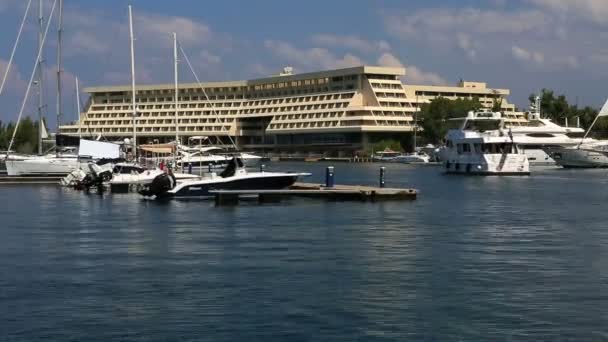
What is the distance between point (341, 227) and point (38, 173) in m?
42.0

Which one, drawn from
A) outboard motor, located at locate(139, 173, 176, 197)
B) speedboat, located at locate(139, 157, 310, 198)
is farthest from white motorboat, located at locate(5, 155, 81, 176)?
speedboat, located at locate(139, 157, 310, 198)

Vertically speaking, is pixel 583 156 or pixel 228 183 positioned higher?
pixel 583 156

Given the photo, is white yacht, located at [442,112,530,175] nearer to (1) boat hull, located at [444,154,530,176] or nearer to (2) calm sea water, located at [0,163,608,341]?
(1) boat hull, located at [444,154,530,176]

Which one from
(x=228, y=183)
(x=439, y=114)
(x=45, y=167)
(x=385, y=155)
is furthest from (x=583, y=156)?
(x=228, y=183)

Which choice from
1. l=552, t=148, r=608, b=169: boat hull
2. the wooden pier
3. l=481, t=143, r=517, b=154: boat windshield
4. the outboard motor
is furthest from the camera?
l=552, t=148, r=608, b=169: boat hull

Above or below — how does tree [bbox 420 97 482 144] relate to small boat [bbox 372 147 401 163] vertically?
above

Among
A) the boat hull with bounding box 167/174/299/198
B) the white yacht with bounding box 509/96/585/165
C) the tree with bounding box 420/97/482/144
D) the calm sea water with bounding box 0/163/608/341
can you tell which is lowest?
the calm sea water with bounding box 0/163/608/341

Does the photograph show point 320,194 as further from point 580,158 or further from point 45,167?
point 580,158

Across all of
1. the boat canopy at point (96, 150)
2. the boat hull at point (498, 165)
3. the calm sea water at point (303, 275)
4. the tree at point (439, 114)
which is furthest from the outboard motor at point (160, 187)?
the tree at point (439, 114)

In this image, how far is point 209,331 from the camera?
18.1 meters

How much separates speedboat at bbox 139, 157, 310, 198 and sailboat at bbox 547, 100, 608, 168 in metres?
68.5

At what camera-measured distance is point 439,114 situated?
170 m

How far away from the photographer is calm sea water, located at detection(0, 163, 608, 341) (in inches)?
723

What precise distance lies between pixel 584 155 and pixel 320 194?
67840 mm
